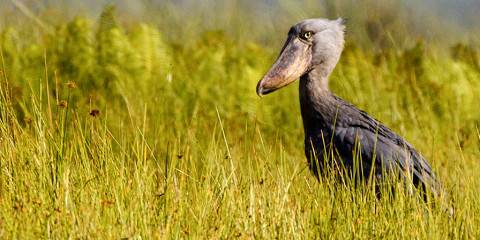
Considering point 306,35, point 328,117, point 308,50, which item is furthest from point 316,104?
point 306,35

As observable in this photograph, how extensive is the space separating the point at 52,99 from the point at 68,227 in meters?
3.96

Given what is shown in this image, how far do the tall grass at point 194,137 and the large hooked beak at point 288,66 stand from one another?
0.26 meters

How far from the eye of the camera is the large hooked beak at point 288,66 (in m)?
6.25

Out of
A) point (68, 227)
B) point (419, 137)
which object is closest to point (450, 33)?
point (419, 137)

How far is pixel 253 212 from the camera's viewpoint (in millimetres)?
4234

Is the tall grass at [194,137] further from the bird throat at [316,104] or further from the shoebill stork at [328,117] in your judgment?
the bird throat at [316,104]

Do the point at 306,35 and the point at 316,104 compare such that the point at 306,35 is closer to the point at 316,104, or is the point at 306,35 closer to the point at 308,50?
the point at 308,50

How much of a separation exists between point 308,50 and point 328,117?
0.61 metres

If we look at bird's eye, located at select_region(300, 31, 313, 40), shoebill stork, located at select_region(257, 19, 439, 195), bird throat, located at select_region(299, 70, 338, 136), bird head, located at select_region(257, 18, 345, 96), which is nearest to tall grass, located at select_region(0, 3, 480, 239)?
shoebill stork, located at select_region(257, 19, 439, 195)

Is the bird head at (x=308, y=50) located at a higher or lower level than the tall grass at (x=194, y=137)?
higher

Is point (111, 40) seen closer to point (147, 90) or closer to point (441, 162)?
point (147, 90)

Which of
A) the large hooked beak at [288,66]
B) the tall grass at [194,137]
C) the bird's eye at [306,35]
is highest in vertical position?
the bird's eye at [306,35]

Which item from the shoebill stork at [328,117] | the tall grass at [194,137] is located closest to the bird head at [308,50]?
the shoebill stork at [328,117]

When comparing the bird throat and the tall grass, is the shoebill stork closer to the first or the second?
the bird throat
